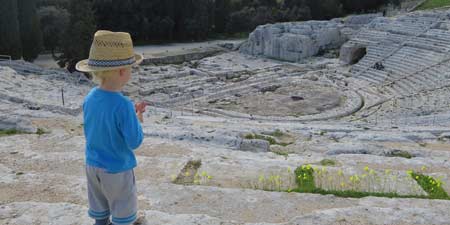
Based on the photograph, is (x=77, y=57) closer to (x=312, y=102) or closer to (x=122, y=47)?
(x=312, y=102)

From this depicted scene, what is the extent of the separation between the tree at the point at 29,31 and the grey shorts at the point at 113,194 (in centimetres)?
2479

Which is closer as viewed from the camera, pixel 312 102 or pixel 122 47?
pixel 122 47

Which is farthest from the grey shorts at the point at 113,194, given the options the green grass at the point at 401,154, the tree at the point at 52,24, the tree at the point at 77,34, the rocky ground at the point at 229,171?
the tree at the point at 52,24

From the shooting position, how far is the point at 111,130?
3.44 meters

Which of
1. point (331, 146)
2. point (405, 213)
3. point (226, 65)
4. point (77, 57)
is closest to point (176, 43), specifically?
point (226, 65)

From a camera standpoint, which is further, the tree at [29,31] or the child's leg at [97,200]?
the tree at [29,31]

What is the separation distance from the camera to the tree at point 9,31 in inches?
957

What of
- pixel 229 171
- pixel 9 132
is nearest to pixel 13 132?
pixel 9 132

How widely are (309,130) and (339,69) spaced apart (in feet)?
52.3

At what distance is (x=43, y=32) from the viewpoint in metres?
29.7

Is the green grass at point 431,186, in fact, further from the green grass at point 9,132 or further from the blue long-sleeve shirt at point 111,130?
the green grass at point 9,132

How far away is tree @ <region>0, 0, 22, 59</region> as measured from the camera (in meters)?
24.3

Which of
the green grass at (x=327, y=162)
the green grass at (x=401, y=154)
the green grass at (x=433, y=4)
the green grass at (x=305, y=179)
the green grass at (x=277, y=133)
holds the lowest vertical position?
the green grass at (x=277, y=133)

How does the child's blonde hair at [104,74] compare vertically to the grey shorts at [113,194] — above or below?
above
